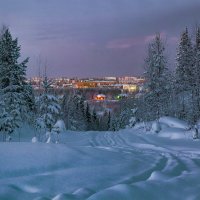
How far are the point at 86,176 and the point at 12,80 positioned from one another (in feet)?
92.0

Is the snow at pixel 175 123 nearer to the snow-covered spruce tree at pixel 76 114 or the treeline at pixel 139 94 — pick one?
the treeline at pixel 139 94

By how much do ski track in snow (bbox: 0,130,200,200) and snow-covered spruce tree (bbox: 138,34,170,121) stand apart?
108 ft

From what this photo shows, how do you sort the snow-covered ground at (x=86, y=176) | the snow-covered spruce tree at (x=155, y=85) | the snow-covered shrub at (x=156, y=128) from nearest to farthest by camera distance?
the snow-covered ground at (x=86, y=176) < the snow-covered shrub at (x=156, y=128) < the snow-covered spruce tree at (x=155, y=85)

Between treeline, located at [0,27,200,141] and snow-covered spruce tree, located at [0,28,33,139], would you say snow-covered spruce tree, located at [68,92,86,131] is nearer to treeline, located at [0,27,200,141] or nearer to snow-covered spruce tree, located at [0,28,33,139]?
treeline, located at [0,27,200,141]

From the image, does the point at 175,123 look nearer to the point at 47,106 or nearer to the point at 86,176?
the point at 47,106

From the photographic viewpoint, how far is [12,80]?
1412 inches

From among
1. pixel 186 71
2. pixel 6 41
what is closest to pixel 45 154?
pixel 6 41

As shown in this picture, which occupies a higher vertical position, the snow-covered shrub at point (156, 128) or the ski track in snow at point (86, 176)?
Result: the ski track in snow at point (86, 176)

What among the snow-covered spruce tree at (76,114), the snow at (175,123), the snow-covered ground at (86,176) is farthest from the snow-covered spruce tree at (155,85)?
the snow-covered ground at (86,176)

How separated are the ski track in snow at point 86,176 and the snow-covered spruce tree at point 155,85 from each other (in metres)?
33.0

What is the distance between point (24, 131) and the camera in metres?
38.6

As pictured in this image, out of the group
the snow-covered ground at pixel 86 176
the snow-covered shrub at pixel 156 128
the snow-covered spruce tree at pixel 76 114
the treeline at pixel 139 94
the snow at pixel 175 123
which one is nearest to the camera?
the snow-covered ground at pixel 86 176

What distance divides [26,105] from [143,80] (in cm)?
1415

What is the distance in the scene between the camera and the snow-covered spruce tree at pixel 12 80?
34750 mm
